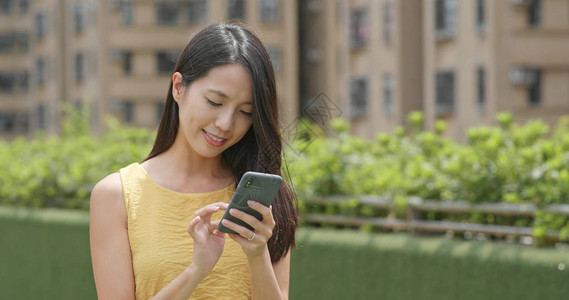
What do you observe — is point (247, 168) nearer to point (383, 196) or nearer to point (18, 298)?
point (383, 196)

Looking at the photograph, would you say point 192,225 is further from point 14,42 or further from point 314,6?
point 14,42

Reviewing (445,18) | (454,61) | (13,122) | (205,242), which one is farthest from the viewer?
(13,122)

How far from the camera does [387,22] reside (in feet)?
111

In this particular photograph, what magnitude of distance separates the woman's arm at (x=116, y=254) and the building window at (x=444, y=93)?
89.1 ft

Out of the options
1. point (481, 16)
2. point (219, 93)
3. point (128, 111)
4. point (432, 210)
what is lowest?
point (128, 111)

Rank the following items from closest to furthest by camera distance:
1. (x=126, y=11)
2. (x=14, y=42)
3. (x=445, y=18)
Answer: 1. (x=445, y=18)
2. (x=126, y=11)
3. (x=14, y=42)

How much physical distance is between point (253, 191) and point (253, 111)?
0.33 metres

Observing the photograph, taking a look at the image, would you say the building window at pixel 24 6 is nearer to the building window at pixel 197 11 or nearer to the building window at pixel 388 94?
the building window at pixel 197 11

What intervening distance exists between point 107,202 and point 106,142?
10502 millimetres

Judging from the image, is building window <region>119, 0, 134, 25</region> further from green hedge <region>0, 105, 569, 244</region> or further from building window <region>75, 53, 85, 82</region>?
green hedge <region>0, 105, 569, 244</region>

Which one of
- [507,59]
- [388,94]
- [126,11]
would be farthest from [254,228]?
[126,11]

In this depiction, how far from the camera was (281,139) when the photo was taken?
2.88 m

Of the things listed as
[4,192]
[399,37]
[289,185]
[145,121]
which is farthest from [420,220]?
[145,121]

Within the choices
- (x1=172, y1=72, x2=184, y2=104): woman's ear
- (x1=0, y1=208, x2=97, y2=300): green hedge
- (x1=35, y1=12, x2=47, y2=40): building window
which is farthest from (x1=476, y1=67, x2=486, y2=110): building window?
(x1=35, y1=12, x2=47, y2=40): building window
